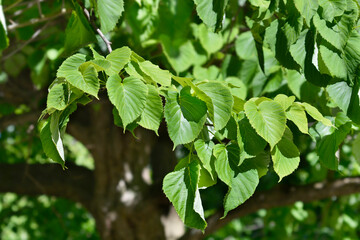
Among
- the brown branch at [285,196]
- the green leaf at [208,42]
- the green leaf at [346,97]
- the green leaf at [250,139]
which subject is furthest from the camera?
the brown branch at [285,196]

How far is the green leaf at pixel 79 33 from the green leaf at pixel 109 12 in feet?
0.47

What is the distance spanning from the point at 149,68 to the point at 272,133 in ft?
0.85

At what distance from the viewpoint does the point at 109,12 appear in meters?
1.12

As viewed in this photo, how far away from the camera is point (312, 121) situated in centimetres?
145

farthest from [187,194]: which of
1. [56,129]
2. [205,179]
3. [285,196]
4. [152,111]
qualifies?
[285,196]

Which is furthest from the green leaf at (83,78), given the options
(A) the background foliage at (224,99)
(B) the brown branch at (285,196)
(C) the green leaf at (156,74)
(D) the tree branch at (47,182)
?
(D) the tree branch at (47,182)

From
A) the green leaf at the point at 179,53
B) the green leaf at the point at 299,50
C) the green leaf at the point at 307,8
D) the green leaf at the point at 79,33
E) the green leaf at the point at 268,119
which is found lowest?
the green leaf at the point at 179,53

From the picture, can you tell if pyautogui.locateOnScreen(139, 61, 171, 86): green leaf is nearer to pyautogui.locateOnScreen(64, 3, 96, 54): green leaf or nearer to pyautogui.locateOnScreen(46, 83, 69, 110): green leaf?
pyautogui.locateOnScreen(46, 83, 69, 110): green leaf

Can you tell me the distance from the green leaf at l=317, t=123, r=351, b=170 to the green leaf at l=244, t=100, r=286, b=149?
0.32 metres

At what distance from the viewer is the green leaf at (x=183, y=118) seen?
0.91 m

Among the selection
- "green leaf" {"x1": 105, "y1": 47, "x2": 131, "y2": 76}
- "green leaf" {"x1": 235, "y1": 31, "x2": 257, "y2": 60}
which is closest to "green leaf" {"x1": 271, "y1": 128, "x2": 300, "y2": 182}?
"green leaf" {"x1": 105, "y1": 47, "x2": 131, "y2": 76}

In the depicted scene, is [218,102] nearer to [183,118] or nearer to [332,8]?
[183,118]

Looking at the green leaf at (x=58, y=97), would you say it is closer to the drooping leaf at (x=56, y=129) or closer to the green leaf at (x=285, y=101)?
the drooping leaf at (x=56, y=129)

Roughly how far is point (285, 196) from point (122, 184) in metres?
0.90
